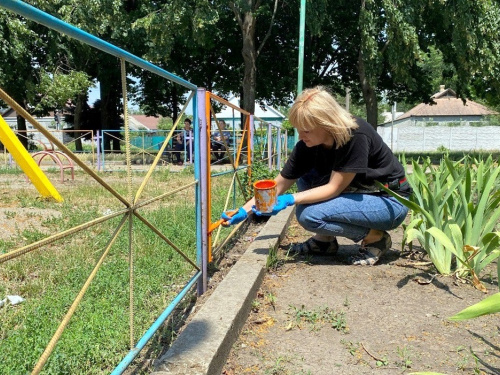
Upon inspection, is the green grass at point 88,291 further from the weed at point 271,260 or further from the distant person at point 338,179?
the distant person at point 338,179

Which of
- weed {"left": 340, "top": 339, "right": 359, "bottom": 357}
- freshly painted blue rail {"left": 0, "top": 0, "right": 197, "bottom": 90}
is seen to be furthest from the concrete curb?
freshly painted blue rail {"left": 0, "top": 0, "right": 197, "bottom": 90}

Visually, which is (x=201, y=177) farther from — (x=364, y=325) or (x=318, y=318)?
(x=364, y=325)

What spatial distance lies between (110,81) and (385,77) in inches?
484

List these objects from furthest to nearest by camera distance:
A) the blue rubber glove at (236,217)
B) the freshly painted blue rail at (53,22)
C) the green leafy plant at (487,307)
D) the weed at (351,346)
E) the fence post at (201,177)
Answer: the blue rubber glove at (236,217) < the fence post at (201,177) < the weed at (351,346) < the green leafy plant at (487,307) < the freshly painted blue rail at (53,22)

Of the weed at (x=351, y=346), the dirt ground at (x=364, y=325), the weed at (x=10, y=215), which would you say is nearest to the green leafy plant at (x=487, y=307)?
the dirt ground at (x=364, y=325)

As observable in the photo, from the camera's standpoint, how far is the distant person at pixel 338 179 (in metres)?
2.63

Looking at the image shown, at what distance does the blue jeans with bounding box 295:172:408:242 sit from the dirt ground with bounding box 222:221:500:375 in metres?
0.26

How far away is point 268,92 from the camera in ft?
64.2

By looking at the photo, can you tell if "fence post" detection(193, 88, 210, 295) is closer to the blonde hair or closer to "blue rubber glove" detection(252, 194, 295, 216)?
"blue rubber glove" detection(252, 194, 295, 216)

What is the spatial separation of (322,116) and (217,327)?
1323 millimetres

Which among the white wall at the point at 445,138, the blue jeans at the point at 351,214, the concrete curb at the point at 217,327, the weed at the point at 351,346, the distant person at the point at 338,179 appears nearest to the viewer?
the concrete curb at the point at 217,327

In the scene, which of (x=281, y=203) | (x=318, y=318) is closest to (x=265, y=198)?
(x=281, y=203)

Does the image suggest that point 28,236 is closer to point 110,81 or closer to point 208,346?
point 208,346

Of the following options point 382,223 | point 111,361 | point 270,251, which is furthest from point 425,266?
point 111,361
